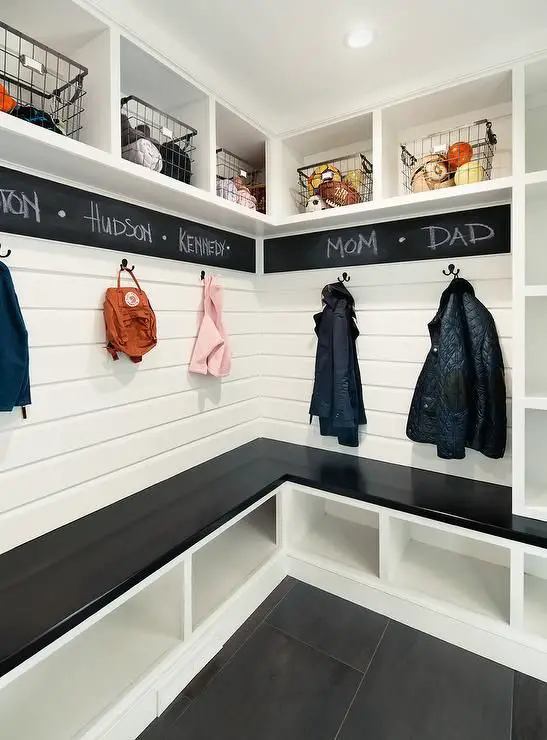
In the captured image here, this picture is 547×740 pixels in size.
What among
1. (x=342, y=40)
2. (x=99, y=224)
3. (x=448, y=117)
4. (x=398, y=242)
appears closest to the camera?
(x=342, y=40)

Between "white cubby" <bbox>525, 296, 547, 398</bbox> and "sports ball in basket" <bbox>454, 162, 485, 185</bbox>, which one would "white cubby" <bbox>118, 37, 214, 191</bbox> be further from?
"white cubby" <bbox>525, 296, 547, 398</bbox>

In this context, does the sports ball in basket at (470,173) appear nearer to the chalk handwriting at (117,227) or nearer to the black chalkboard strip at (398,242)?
the black chalkboard strip at (398,242)

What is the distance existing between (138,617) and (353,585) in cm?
105

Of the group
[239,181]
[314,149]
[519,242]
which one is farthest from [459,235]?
[239,181]

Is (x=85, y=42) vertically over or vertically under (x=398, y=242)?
over

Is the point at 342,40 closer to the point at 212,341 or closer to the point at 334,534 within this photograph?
the point at 212,341

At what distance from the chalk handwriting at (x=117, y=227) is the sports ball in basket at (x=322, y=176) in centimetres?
96

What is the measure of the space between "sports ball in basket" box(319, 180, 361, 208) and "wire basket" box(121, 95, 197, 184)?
0.73 meters

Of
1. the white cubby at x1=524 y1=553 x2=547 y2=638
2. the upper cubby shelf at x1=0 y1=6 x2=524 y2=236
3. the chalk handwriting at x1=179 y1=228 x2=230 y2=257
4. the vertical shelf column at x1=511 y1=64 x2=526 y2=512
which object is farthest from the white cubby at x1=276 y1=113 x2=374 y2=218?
the white cubby at x1=524 y1=553 x2=547 y2=638

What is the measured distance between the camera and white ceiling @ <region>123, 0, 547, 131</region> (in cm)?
158

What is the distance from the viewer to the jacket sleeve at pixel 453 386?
6.93 ft

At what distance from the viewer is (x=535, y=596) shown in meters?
1.97

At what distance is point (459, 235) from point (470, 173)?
1.00ft

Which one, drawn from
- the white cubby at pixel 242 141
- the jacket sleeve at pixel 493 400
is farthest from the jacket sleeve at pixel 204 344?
the jacket sleeve at pixel 493 400
